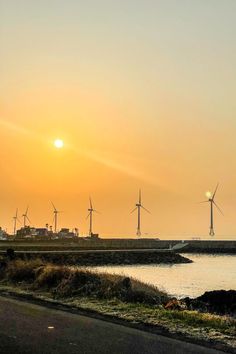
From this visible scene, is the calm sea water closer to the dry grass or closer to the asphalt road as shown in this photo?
the dry grass

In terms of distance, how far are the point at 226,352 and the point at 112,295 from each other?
319 inches

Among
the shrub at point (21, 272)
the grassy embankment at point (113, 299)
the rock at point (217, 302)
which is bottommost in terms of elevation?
the rock at point (217, 302)

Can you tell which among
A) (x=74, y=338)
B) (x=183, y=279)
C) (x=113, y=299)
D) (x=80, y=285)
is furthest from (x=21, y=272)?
(x=183, y=279)

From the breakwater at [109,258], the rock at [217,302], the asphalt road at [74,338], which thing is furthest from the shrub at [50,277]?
the breakwater at [109,258]

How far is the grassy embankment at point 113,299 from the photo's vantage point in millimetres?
12141

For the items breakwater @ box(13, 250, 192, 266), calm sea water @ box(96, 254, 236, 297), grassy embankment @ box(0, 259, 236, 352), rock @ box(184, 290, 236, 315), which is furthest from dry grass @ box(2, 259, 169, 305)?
breakwater @ box(13, 250, 192, 266)

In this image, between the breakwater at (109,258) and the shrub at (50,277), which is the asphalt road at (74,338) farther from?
the breakwater at (109,258)

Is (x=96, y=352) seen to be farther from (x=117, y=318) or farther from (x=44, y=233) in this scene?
(x=44, y=233)

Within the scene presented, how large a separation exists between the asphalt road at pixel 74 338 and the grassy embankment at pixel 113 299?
0.87 m

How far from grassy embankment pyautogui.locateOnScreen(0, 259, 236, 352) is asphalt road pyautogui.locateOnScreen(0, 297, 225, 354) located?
0.87 meters

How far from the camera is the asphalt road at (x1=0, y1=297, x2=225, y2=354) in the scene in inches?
387

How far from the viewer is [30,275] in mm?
23016

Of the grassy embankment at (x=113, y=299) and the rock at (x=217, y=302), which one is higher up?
the grassy embankment at (x=113, y=299)

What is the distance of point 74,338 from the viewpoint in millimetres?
10898
